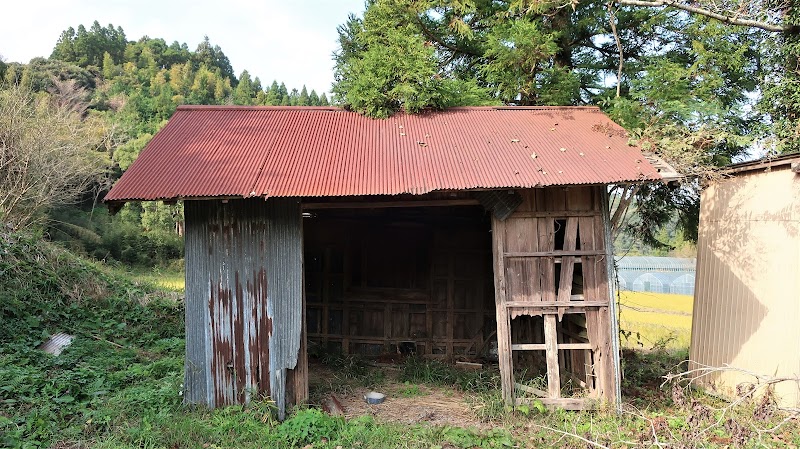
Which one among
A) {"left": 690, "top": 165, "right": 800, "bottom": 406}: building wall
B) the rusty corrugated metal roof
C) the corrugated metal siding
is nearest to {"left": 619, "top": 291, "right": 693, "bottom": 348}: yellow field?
{"left": 690, "top": 165, "right": 800, "bottom": 406}: building wall

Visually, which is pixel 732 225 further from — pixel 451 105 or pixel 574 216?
pixel 451 105

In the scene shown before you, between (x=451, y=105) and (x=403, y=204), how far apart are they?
2.69 metres

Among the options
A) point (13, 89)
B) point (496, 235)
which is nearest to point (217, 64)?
point (13, 89)

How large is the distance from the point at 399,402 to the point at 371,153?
12.0 ft

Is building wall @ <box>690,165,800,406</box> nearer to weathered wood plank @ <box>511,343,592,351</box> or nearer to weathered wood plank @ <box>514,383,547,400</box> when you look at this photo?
weathered wood plank @ <box>511,343,592,351</box>

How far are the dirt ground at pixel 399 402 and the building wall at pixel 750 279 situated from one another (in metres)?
3.67

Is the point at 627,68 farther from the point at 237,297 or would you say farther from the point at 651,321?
the point at 237,297

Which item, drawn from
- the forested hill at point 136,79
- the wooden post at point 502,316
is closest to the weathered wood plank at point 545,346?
the wooden post at point 502,316

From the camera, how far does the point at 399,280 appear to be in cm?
978

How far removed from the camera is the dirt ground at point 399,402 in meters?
6.38

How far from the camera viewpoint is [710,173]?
6.88 m

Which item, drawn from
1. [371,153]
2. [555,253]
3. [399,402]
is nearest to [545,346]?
[555,253]

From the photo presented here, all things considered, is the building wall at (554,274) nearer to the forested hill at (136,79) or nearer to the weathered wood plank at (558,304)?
the weathered wood plank at (558,304)

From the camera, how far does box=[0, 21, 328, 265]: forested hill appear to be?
2030 centimetres
